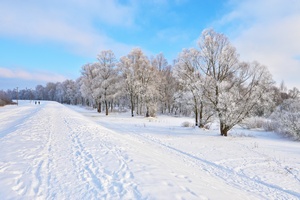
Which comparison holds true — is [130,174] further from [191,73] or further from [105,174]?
[191,73]

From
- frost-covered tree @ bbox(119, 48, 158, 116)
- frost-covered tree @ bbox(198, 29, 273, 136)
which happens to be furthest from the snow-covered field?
frost-covered tree @ bbox(119, 48, 158, 116)

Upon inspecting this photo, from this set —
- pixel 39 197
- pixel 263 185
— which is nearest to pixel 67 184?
pixel 39 197

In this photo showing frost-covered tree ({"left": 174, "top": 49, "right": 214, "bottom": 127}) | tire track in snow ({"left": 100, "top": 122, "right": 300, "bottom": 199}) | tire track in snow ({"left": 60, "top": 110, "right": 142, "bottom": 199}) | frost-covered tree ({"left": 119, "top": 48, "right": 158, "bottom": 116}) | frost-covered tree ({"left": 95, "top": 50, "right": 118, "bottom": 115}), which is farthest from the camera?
frost-covered tree ({"left": 95, "top": 50, "right": 118, "bottom": 115})

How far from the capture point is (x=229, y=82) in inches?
680

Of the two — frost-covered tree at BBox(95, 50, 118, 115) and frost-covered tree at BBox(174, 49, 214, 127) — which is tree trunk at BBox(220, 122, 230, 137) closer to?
frost-covered tree at BBox(174, 49, 214, 127)

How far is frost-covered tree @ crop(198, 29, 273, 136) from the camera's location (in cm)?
1572

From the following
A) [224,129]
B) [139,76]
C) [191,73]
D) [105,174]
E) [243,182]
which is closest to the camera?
[105,174]

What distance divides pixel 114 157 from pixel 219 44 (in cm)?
1535

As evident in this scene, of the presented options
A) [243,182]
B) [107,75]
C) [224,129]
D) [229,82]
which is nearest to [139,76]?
[107,75]

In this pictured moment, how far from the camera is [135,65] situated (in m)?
35.2

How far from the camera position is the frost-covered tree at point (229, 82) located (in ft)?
51.6

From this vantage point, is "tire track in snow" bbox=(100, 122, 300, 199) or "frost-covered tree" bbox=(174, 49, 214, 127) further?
"frost-covered tree" bbox=(174, 49, 214, 127)

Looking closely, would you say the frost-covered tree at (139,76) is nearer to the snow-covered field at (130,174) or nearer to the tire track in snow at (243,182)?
the snow-covered field at (130,174)

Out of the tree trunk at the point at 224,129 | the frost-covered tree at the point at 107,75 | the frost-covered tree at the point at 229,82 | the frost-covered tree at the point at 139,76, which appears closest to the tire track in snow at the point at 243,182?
the frost-covered tree at the point at 229,82
